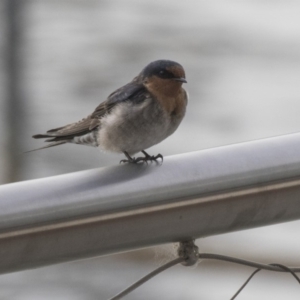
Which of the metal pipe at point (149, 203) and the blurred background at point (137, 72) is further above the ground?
the blurred background at point (137, 72)

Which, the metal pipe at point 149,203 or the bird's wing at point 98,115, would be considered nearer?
the metal pipe at point 149,203

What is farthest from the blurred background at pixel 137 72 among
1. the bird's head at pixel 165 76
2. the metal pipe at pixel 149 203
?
the metal pipe at pixel 149 203

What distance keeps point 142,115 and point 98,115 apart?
8.7 inches

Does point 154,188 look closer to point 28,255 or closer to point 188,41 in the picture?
point 28,255

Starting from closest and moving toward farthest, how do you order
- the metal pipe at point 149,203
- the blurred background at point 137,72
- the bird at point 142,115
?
the metal pipe at point 149,203, the bird at point 142,115, the blurred background at point 137,72

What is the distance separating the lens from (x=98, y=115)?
254 cm

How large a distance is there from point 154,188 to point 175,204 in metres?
0.04

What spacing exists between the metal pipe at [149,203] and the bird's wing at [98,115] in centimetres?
109

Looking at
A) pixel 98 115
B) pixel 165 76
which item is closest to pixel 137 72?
pixel 98 115

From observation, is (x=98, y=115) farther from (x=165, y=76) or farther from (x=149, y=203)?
(x=149, y=203)

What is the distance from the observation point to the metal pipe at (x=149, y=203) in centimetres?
115

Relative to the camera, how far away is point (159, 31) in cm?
838

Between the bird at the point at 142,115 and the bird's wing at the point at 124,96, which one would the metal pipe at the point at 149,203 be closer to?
the bird at the point at 142,115

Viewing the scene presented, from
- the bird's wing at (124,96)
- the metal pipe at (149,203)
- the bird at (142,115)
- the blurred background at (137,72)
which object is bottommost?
the metal pipe at (149,203)
